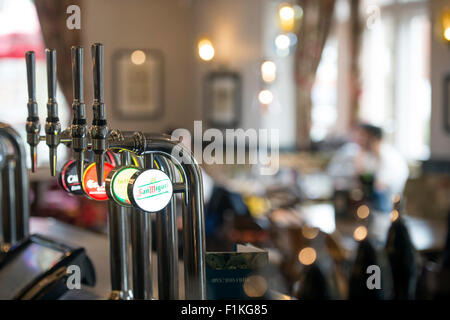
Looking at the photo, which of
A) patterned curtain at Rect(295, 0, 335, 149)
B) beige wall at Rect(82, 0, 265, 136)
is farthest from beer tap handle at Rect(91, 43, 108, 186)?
patterned curtain at Rect(295, 0, 335, 149)

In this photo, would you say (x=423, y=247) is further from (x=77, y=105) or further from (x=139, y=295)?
(x=77, y=105)

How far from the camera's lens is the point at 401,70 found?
7.06 metres

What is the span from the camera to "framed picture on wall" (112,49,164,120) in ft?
25.9

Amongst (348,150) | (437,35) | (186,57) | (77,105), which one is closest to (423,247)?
(77,105)

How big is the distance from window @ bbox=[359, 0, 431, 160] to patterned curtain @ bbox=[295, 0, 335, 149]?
0.55 metres

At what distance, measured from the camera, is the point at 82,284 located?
1241mm

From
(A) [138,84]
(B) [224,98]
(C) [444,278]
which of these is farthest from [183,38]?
(C) [444,278]

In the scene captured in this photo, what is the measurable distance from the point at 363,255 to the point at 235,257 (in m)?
0.73

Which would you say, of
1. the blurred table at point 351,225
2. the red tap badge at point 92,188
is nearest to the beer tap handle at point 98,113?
the red tap badge at point 92,188

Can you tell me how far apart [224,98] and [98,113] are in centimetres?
680

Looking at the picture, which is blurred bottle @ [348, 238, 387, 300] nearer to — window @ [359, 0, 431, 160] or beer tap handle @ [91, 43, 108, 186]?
beer tap handle @ [91, 43, 108, 186]

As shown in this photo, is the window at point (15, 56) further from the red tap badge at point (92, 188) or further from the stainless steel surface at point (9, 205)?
the red tap badge at point (92, 188)

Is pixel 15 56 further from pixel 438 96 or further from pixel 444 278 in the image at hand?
pixel 444 278

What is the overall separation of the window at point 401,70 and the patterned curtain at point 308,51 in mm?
550
